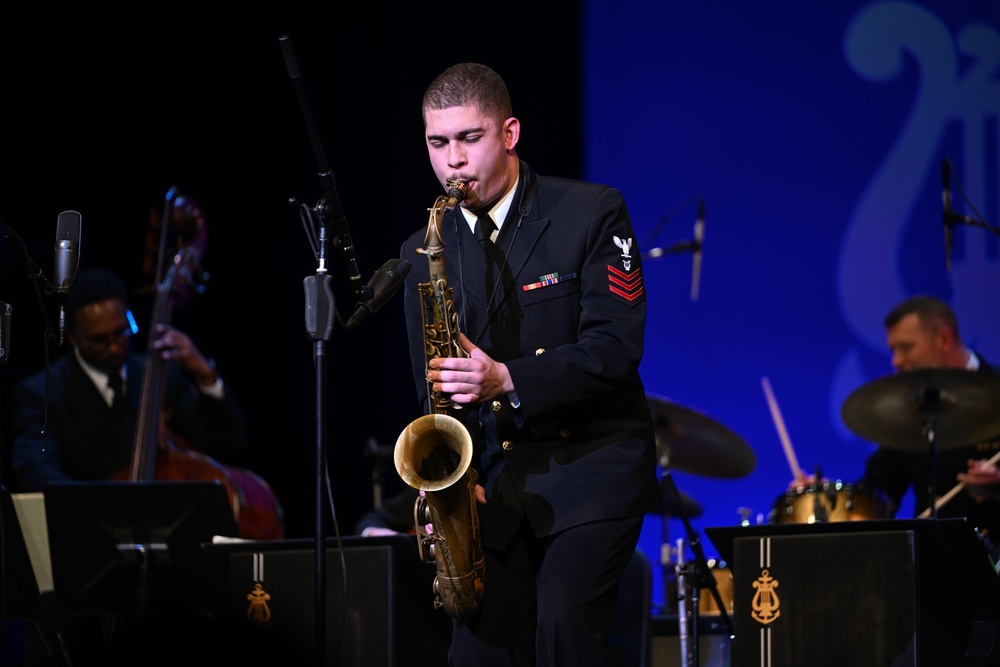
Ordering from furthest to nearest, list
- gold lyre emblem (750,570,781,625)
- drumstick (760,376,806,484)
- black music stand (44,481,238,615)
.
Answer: drumstick (760,376,806,484)
black music stand (44,481,238,615)
gold lyre emblem (750,570,781,625)

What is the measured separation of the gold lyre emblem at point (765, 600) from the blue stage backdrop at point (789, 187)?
2933mm

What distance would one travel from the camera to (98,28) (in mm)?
6734

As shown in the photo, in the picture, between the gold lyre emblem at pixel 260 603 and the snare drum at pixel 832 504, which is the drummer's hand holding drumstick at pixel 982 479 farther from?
the gold lyre emblem at pixel 260 603

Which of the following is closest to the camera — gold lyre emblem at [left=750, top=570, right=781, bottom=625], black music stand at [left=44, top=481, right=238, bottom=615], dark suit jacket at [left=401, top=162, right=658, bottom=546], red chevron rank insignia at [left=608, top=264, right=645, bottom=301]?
dark suit jacket at [left=401, top=162, right=658, bottom=546]

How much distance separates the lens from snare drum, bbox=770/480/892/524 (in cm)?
563

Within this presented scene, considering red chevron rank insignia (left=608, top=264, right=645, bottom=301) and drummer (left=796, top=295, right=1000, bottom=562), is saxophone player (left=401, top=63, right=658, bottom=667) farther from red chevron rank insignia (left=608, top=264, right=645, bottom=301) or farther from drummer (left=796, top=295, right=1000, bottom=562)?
drummer (left=796, top=295, right=1000, bottom=562)

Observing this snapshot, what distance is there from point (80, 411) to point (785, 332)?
3.82 metres

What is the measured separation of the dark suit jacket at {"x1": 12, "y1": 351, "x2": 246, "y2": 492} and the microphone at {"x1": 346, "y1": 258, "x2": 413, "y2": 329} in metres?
3.22

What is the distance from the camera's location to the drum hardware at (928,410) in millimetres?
5508

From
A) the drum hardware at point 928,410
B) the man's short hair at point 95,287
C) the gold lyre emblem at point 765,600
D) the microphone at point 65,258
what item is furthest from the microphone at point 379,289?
the man's short hair at point 95,287

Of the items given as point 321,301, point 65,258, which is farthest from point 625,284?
point 65,258

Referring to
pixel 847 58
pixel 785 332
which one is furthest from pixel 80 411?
pixel 847 58

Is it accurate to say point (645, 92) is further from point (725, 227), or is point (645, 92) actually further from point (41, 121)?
point (41, 121)

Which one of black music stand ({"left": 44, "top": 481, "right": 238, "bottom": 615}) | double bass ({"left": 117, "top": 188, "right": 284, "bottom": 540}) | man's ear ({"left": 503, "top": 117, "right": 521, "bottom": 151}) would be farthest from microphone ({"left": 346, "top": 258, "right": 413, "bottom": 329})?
double bass ({"left": 117, "top": 188, "right": 284, "bottom": 540})
